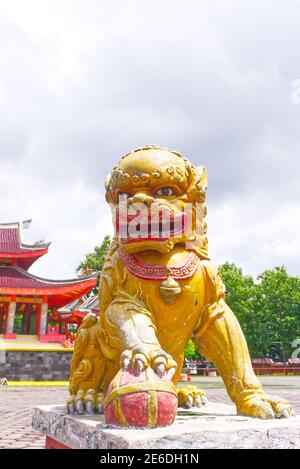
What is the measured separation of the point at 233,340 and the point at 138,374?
0.72 metres

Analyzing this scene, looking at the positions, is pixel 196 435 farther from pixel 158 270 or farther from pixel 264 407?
pixel 158 270

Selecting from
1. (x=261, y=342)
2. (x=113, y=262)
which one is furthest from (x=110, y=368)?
(x=261, y=342)

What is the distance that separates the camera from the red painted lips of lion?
2238 millimetres

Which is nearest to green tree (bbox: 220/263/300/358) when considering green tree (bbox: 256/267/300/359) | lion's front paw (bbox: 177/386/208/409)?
green tree (bbox: 256/267/300/359)

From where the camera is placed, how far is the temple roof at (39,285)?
55.3 feet

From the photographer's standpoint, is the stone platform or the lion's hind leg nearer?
the stone platform

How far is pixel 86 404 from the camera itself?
2.24 meters

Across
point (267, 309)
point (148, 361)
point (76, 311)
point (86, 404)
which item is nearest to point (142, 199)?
point (148, 361)

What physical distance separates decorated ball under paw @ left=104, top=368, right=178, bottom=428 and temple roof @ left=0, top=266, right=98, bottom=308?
1587 centimetres

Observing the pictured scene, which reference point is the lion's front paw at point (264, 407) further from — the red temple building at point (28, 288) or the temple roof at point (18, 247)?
the temple roof at point (18, 247)

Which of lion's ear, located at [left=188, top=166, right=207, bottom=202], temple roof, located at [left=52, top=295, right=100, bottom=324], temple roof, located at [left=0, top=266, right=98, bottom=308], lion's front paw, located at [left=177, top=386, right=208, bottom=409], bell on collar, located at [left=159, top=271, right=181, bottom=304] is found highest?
temple roof, located at [left=0, top=266, right=98, bottom=308]

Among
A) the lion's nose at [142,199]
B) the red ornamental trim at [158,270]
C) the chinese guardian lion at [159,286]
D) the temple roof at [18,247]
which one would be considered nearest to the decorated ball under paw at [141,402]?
the chinese guardian lion at [159,286]

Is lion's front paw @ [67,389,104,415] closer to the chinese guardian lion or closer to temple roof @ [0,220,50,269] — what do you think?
the chinese guardian lion

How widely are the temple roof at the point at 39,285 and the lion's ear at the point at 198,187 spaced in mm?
15267
